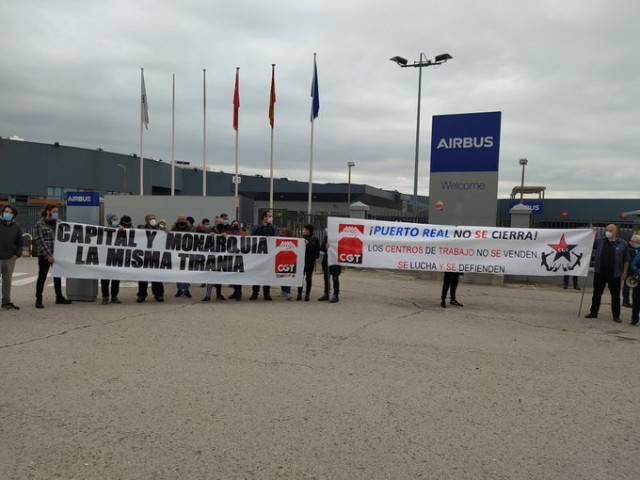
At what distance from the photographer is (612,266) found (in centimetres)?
915

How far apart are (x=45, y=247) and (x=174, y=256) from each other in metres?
2.33

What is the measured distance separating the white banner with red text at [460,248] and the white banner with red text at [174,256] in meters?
1.17

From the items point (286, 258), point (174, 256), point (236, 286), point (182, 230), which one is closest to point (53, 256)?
point (174, 256)

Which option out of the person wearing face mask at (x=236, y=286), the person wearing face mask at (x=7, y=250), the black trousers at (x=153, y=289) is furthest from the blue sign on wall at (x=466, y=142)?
the person wearing face mask at (x=7, y=250)

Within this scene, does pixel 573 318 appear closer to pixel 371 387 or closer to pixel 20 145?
pixel 371 387

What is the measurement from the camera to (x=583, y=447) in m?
3.83

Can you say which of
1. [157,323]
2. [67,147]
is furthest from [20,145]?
[157,323]

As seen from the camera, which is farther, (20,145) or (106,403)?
(20,145)

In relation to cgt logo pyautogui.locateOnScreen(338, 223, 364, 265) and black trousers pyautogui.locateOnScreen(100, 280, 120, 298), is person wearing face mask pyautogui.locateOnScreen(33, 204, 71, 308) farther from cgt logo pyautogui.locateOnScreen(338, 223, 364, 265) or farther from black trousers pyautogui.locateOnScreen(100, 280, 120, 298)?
cgt logo pyautogui.locateOnScreen(338, 223, 364, 265)

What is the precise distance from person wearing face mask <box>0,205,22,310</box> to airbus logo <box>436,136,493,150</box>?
39.1 feet

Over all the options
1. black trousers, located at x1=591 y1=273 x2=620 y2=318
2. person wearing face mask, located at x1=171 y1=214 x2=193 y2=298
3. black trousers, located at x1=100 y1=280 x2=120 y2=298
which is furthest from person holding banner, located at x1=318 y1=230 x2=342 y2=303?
black trousers, located at x1=591 y1=273 x2=620 y2=318

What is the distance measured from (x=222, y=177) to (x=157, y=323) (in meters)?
67.7

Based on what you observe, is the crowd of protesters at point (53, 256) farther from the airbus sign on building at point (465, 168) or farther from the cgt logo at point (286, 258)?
the airbus sign on building at point (465, 168)

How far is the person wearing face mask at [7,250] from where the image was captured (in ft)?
27.8
